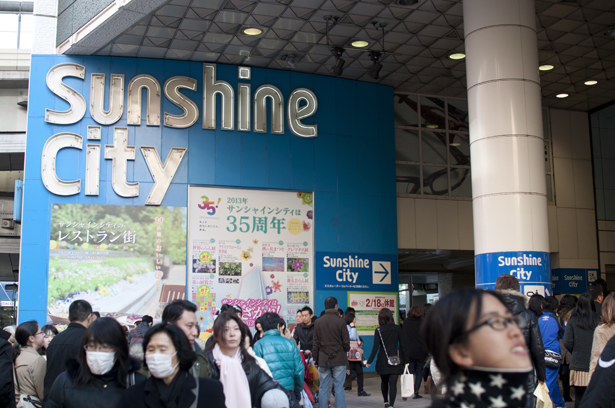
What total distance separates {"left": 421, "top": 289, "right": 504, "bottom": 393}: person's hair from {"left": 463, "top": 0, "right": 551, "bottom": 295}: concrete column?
7.44 meters

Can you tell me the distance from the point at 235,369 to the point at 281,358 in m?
1.58

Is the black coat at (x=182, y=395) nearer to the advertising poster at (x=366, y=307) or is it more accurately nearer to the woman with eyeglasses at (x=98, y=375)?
the woman with eyeglasses at (x=98, y=375)

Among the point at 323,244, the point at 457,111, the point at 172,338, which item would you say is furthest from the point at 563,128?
the point at 172,338

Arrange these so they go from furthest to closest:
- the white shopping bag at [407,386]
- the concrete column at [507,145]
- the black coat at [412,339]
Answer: the black coat at [412,339]
the white shopping bag at [407,386]
the concrete column at [507,145]

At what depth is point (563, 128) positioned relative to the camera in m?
16.6

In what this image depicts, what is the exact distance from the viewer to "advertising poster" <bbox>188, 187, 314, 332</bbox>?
12438mm

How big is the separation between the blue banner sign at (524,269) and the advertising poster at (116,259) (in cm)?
618

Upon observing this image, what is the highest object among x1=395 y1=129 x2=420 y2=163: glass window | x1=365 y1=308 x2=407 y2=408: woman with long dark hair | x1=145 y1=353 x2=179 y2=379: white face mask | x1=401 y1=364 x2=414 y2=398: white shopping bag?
x1=395 y1=129 x2=420 y2=163: glass window

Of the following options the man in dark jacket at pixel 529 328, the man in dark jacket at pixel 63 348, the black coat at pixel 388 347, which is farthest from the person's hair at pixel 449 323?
the black coat at pixel 388 347

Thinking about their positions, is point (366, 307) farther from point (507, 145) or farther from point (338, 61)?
point (507, 145)

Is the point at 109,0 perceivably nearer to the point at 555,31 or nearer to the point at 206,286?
the point at 206,286

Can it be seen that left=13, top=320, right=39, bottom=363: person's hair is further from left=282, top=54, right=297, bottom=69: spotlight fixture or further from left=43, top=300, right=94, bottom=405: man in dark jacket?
left=282, top=54, right=297, bottom=69: spotlight fixture

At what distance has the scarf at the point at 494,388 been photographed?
143 cm

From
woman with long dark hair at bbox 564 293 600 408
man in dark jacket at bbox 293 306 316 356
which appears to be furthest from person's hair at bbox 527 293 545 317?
man in dark jacket at bbox 293 306 316 356
